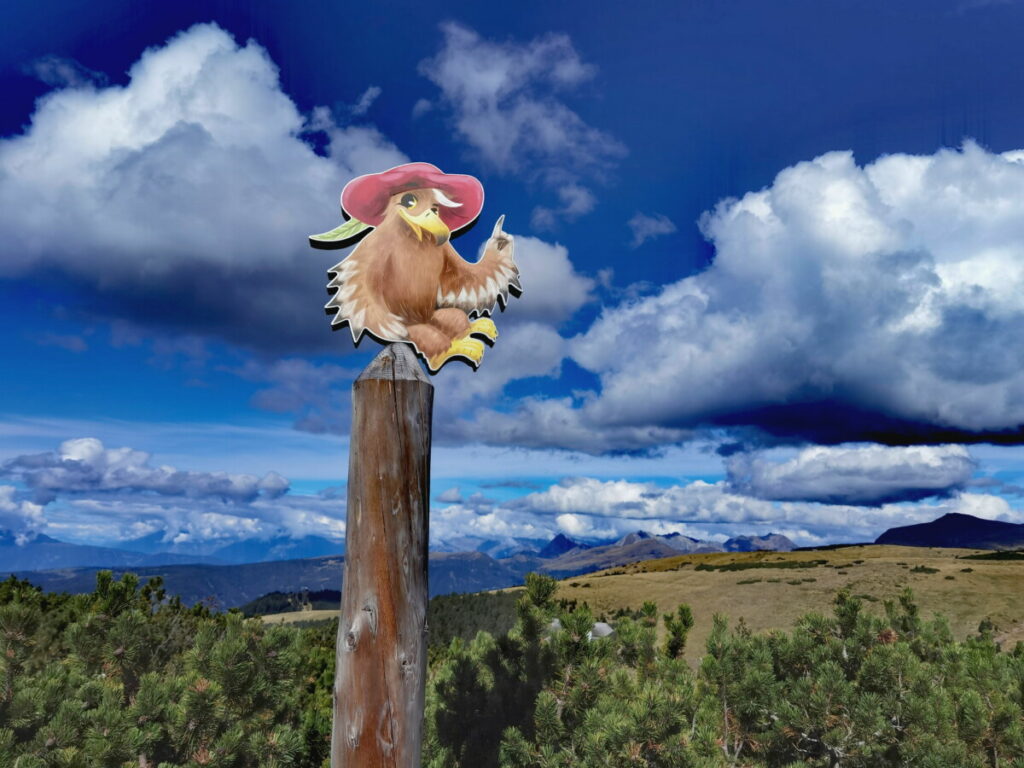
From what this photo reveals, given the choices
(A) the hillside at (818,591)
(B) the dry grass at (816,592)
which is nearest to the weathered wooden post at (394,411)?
(B) the dry grass at (816,592)

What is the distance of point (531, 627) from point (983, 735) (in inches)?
178

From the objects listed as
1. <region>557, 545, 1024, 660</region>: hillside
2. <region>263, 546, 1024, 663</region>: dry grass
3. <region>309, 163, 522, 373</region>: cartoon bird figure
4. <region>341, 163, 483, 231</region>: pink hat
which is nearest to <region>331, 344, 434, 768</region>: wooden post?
<region>309, 163, 522, 373</region>: cartoon bird figure

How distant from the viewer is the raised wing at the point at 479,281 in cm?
587

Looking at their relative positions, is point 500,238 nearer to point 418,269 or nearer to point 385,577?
point 418,269

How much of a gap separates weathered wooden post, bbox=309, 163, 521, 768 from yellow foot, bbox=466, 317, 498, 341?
13mm

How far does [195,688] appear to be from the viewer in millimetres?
5629

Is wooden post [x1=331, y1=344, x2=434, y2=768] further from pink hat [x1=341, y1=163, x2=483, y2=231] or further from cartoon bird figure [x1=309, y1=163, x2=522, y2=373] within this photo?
pink hat [x1=341, y1=163, x2=483, y2=231]

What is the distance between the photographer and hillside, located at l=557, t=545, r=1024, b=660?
27750 mm

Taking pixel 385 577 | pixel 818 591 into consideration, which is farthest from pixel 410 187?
pixel 818 591

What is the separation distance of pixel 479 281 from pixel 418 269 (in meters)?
0.64

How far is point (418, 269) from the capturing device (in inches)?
223

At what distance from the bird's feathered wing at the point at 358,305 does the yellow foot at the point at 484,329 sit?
63 centimetres

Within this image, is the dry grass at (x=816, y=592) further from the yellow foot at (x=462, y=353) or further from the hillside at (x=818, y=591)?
the yellow foot at (x=462, y=353)

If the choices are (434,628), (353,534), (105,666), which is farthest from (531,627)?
(434,628)
